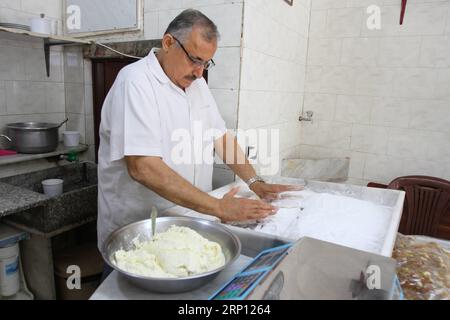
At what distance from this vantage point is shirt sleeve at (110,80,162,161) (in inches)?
48.9

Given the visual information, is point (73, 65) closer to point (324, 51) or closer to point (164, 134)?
point (164, 134)

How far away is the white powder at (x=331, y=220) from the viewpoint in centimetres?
119

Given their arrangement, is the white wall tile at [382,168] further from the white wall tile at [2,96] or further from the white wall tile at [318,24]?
the white wall tile at [2,96]

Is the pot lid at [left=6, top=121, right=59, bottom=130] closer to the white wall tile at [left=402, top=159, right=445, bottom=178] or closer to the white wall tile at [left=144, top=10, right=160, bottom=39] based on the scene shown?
the white wall tile at [left=144, top=10, right=160, bottom=39]

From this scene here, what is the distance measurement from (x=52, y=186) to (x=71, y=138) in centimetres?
43

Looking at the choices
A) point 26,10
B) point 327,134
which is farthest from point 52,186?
point 327,134

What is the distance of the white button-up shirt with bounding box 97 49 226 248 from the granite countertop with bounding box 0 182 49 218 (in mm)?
428

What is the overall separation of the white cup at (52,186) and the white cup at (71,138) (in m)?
0.34

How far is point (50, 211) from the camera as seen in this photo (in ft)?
6.18

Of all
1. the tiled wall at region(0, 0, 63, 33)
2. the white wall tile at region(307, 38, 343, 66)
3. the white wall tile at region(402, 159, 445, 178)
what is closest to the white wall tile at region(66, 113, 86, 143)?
the tiled wall at region(0, 0, 63, 33)

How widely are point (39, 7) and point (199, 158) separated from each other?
1784mm

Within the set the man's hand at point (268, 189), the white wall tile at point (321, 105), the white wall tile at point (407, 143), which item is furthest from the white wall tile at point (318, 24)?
the man's hand at point (268, 189)

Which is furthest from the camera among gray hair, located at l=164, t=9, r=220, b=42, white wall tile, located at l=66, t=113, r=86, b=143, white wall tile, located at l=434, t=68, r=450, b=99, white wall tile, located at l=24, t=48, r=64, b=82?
white wall tile, located at l=66, t=113, r=86, b=143

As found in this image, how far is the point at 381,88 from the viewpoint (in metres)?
2.52
